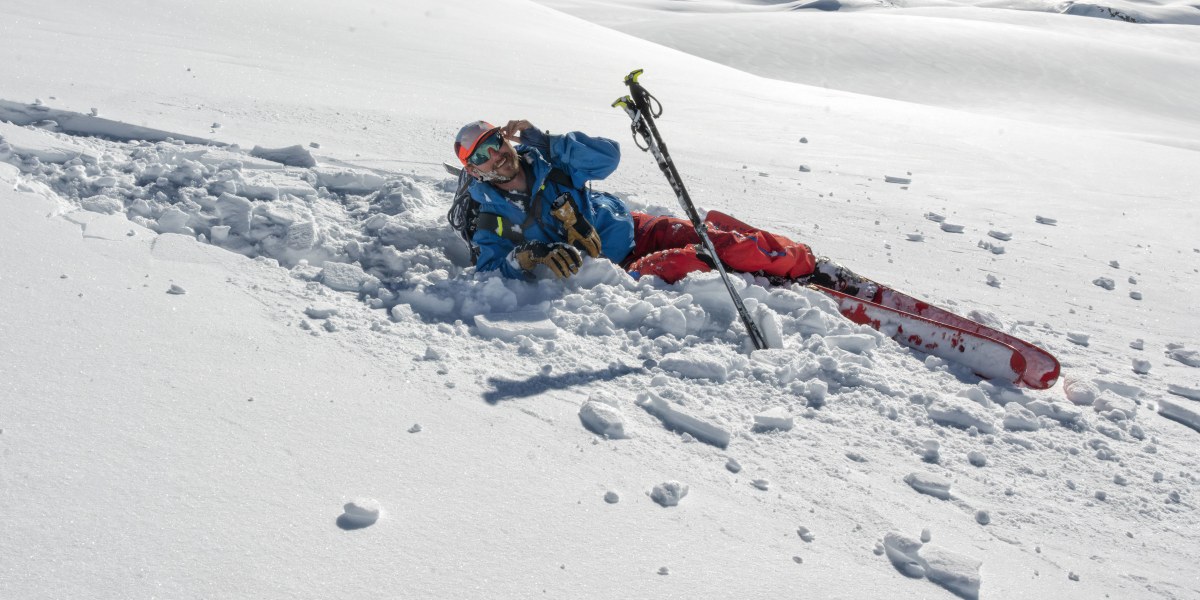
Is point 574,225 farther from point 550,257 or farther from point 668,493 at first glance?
point 668,493

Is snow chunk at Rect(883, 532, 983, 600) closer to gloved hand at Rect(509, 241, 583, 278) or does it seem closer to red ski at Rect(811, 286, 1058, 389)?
red ski at Rect(811, 286, 1058, 389)

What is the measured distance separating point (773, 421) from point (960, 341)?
1.32m

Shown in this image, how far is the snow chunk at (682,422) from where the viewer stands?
3.04 metres

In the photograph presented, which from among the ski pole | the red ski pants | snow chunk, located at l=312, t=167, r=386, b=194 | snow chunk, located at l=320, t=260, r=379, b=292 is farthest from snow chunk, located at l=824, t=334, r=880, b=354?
snow chunk, located at l=312, t=167, r=386, b=194

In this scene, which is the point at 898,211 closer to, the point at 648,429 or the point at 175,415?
the point at 648,429

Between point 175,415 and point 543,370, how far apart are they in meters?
1.33

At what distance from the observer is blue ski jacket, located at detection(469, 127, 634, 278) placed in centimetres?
430

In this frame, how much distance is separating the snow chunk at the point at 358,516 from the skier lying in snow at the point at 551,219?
1950 mm

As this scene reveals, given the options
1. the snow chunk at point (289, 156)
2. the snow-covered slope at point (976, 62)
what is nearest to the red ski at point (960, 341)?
the snow chunk at point (289, 156)

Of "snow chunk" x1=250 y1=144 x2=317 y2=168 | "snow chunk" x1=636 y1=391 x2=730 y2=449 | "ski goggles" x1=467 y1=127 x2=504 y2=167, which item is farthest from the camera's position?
"snow chunk" x1=250 y1=144 x2=317 y2=168

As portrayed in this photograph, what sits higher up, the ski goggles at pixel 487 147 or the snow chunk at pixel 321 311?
the ski goggles at pixel 487 147

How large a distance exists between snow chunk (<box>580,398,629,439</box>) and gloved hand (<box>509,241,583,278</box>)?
1.07 m

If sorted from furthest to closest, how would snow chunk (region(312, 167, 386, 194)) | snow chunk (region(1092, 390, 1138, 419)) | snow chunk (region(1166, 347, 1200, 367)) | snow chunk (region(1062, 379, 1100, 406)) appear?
1. snow chunk (region(312, 167, 386, 194))
2. snow chunk (region(1166, 347, 1200, 367))
3. snow chunk (region(1062, 379, 1100, 406))
4. snow chunk (region(1092, 390, 1138, 419))

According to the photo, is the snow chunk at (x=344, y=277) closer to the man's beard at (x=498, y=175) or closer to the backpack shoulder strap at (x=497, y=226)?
the backpack shoulder strap at (x=497, y=226)
